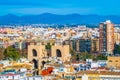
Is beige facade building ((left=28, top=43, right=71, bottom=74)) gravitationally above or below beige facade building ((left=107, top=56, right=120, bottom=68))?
above

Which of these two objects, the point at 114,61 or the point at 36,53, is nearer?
the point at 114,61

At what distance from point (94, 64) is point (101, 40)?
24567 mm

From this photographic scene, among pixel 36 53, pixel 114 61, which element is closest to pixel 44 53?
pixel 36 53

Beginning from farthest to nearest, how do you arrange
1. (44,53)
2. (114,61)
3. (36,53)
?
(44,53) < (36,53) < (114,61)

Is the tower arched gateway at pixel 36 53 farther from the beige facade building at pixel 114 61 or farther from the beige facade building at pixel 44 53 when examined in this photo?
the beige facade building at pixel 114 61

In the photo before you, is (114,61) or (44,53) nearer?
(114,61)

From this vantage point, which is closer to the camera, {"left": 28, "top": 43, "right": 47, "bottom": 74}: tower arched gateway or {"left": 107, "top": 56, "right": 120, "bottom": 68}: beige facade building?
{"left": 107, "top": 56, "right": 120, "bottom": 68}: beige facade building

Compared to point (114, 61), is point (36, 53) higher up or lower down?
higher up

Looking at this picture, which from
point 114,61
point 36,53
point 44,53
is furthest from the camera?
point 44,53

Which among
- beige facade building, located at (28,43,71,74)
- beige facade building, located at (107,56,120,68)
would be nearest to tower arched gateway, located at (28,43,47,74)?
beige facade building, located at (28,43,71,74)

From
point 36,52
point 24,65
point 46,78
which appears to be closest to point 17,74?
point 46,78

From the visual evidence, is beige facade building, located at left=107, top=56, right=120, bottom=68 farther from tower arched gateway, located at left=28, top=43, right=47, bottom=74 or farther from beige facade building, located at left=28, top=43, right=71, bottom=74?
tower arched gateway, located at left=28, top=43, right=47, bottom=74

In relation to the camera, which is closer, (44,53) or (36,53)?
(36,53)

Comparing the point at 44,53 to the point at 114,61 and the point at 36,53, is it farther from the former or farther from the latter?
the point at 114,61
